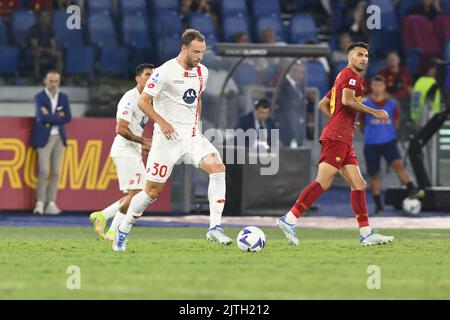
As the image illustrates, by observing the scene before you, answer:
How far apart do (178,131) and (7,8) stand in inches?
526

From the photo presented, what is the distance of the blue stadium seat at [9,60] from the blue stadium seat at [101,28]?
1.76m

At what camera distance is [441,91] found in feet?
74.5

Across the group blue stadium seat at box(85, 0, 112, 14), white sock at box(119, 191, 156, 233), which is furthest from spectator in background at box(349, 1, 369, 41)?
white sock at box(119, 191, 156, 233)

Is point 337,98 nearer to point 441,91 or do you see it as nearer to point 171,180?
point 171,180

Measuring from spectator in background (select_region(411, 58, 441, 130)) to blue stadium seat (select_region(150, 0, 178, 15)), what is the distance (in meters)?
5.97

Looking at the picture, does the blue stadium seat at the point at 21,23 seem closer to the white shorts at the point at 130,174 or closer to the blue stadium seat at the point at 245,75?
the blue stadium seat at the point at 245,75

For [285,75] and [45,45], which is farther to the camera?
[45,45]

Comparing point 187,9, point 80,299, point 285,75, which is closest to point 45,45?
point 187,9

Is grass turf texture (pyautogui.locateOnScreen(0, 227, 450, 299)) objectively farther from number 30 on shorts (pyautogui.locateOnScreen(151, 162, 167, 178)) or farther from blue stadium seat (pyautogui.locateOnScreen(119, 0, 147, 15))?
blue stadium seat (pyautogui.locateOnScreen(119, 0, 147, 15))

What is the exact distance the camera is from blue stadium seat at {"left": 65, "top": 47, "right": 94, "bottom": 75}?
25.4 meters

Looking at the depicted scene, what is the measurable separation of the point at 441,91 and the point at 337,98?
8.36 m

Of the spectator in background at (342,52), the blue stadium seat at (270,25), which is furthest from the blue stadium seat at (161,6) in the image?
the spectator in background at (342,52)

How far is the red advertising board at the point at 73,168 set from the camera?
68.4 ft

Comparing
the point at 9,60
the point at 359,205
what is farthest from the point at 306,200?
the point at 9,60
